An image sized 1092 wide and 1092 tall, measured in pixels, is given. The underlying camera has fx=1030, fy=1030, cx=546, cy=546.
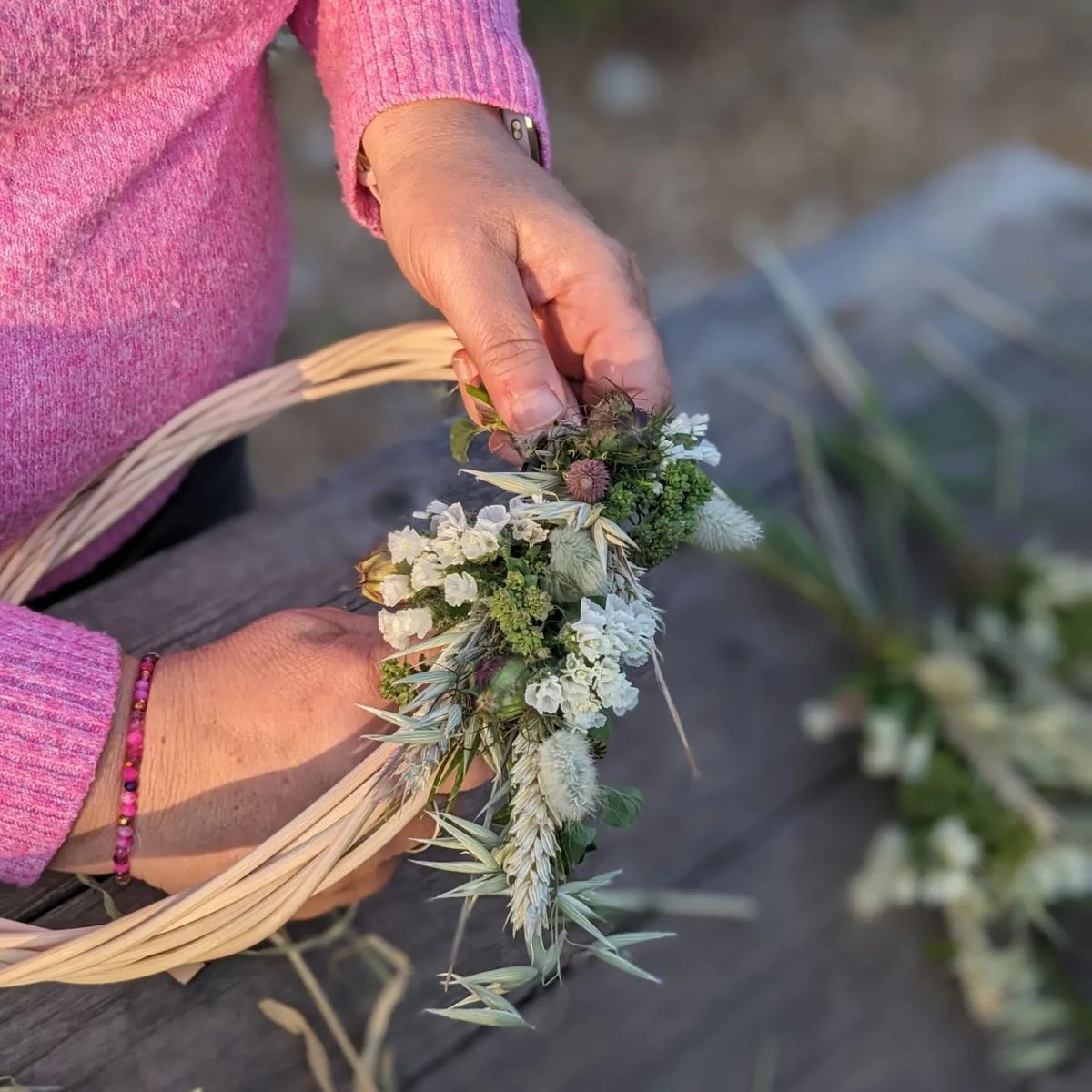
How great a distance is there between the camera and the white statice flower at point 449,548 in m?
0.56

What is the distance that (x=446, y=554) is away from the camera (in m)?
0.56

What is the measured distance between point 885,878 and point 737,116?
6.46ft

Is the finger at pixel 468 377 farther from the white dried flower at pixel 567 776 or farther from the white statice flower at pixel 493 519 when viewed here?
the white dried flower at pixel 567 776

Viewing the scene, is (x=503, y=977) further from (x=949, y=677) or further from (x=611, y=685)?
(x=949, y=677)

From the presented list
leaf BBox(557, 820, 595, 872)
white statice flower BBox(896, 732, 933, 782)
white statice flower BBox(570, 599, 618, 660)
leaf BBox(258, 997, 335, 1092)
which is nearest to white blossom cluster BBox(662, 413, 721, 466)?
white statice flower BBox(570, 599, 618, 660)

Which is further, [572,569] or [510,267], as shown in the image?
[510,267]

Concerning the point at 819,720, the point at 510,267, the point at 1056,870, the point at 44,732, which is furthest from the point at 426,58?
the point at 1056,870

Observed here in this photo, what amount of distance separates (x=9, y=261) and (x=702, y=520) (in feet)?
1.51

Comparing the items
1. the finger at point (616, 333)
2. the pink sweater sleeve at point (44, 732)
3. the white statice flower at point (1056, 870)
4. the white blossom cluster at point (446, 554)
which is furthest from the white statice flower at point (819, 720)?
the pink sweater sleeve at point (44, 732)

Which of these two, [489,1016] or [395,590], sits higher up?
[395,590]

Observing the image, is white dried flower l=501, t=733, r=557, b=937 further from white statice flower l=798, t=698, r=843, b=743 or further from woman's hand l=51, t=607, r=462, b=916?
white statice flower l=798, t=698, r=843, b=743

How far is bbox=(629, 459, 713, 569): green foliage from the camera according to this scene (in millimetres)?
587

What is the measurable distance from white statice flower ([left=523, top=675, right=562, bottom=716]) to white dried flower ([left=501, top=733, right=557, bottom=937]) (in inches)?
1.2

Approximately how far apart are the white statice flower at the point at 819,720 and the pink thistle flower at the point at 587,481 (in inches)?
24.4
